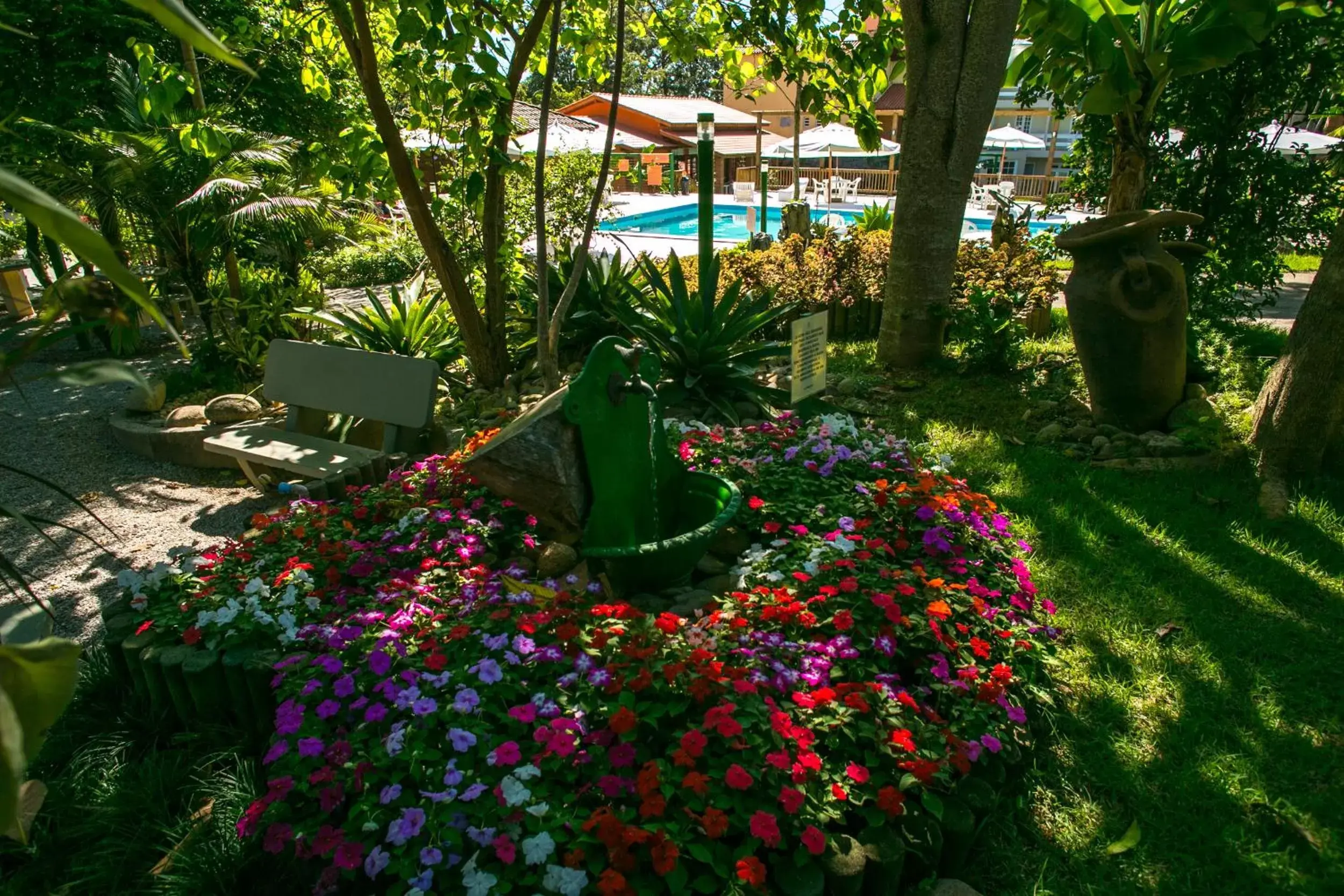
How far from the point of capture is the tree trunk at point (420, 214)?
5.34 metres

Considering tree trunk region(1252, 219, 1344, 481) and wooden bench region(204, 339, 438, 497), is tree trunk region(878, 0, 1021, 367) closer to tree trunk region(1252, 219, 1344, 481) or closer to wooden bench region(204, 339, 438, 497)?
tree trunk region(1252, 219, 1344, 481)

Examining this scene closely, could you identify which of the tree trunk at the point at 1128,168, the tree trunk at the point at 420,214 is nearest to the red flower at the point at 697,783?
the tree trunk at the point at 420,214

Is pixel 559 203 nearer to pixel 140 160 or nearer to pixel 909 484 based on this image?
pixel 140 160

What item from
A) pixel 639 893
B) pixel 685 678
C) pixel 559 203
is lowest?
pixel 639 893

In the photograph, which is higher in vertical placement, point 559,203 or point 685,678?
point 559,203

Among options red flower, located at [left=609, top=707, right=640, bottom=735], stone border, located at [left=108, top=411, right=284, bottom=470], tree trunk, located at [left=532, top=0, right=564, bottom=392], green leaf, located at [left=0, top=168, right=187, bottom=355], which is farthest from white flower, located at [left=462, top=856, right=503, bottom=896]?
stone border, located at [left=108, top=411, right=284, bottom=470]

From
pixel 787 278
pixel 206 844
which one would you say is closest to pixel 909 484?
pixel 206 844

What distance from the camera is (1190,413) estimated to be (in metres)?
4.90

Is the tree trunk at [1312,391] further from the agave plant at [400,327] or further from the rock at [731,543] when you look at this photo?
the agave plant at [400,327]

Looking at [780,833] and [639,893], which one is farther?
[780,833]

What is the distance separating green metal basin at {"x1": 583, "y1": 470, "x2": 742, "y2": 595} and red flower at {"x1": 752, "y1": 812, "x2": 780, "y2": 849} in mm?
1160

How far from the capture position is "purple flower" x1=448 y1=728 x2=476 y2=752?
2.17 meters

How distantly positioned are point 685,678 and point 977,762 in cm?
87

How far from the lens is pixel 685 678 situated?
238cm
